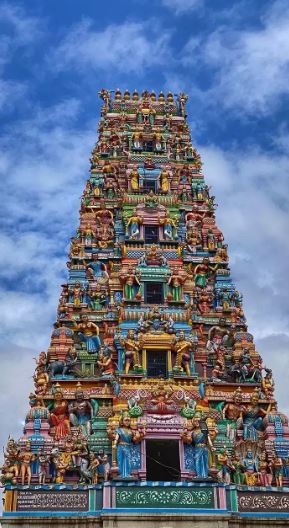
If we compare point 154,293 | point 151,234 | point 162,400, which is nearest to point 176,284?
point 154,293

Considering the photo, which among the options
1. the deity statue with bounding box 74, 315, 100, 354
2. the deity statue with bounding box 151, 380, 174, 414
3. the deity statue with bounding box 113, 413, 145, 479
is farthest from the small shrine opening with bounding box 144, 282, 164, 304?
the deity statue with bounding box 113, 413, 145, 479

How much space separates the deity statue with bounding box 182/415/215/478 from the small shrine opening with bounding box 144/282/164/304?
6825 mm

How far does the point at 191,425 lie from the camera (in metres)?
29.4

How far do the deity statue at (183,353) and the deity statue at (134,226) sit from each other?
6591mm

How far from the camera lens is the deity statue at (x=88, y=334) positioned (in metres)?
33.0

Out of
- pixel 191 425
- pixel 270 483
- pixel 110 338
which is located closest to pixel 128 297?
pixel 110 338

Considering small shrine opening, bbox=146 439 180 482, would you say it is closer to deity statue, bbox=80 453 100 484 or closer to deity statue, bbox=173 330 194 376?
deity statue, bbox=80 453 100 484

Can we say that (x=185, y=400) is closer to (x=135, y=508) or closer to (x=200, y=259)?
(x=135, y=508)

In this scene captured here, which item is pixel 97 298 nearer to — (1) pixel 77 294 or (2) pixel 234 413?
(1) pixel 77 294

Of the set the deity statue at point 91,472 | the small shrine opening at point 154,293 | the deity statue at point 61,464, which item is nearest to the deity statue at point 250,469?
the deity statue at point 91,472

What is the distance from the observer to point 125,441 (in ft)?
94.3

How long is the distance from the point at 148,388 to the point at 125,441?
8.97 feet

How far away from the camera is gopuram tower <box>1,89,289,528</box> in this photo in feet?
89.1

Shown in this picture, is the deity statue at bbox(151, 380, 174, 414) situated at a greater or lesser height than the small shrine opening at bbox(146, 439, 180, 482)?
greater
